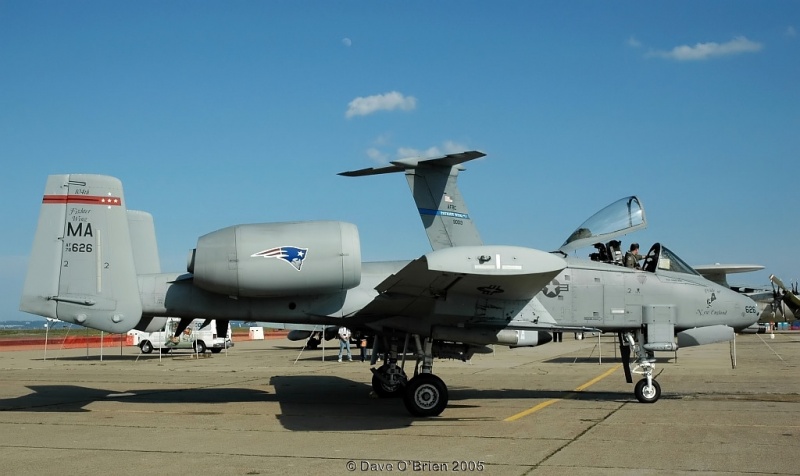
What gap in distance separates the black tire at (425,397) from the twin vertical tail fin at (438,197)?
697 centimetres

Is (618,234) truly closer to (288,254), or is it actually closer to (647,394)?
(647,394)

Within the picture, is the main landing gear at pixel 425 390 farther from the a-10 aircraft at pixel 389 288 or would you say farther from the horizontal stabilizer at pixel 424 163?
the horizontal stabilizer at pixel 424 163

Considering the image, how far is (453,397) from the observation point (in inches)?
565

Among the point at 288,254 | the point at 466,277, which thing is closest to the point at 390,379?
the point at 288,254

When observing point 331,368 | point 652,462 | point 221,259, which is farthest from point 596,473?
point 331,368

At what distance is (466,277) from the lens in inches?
428

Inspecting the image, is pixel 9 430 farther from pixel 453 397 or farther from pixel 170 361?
pixel 170 361

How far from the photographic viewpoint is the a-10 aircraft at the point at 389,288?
11.3 meters

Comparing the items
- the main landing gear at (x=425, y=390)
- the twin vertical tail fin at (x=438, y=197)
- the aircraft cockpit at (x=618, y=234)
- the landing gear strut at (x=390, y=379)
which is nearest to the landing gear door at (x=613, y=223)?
the aircraft cockpit at (x=618, y=234)

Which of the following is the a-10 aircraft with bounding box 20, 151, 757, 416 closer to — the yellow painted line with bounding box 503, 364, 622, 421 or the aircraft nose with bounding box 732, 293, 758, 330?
the aircraft nose with bounding box 732, 293, 758, 330

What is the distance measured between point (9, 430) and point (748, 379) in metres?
16.1

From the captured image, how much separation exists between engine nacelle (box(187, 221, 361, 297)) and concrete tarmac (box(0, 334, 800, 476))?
2.05 meters

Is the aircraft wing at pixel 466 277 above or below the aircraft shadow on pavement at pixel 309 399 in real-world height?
above

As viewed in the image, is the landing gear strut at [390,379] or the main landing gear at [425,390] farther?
the landing gear strut at [390,379]
